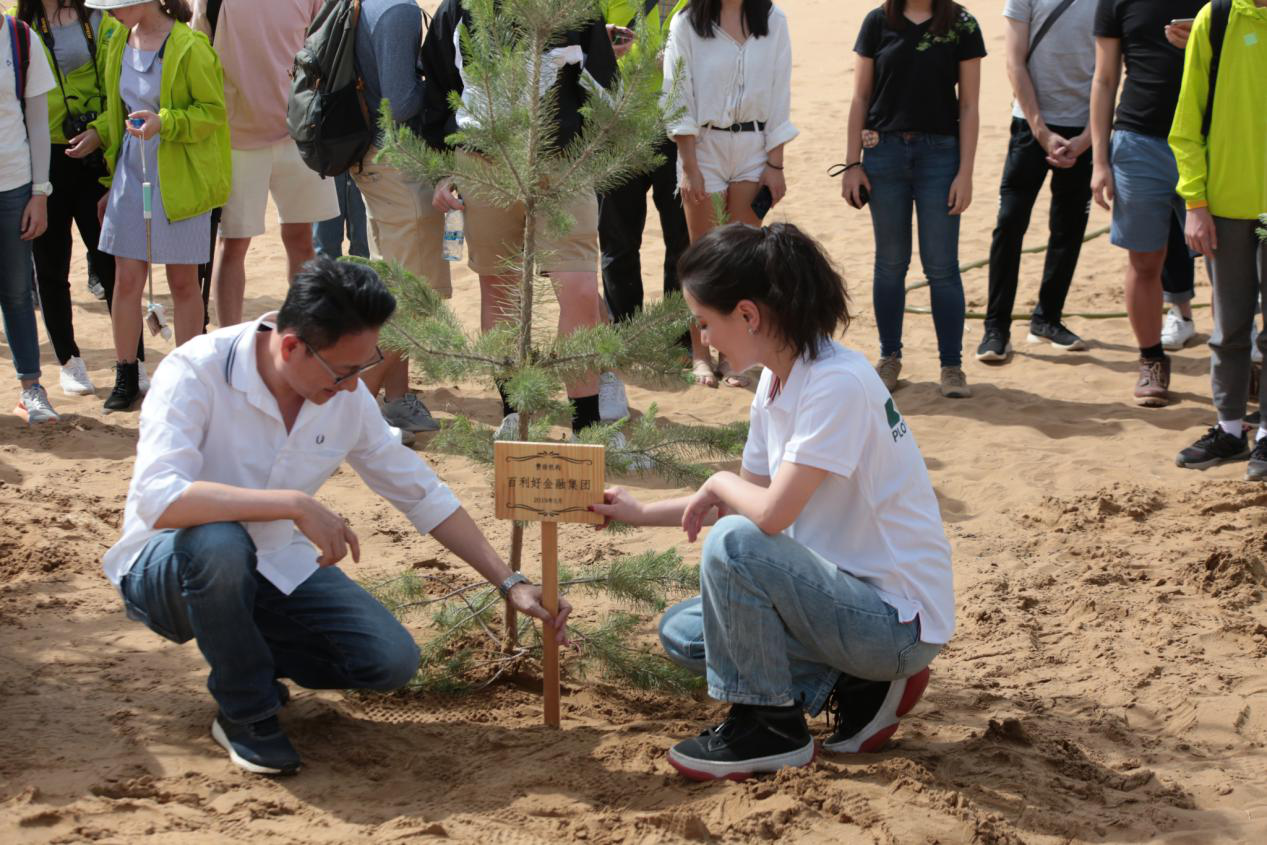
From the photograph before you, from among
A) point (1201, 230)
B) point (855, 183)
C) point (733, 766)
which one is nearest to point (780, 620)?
point (733, 766)

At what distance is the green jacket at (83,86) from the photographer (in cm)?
627

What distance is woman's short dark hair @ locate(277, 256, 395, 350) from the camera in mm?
3154

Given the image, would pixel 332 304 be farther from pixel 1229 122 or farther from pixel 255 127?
pixel 1229 122

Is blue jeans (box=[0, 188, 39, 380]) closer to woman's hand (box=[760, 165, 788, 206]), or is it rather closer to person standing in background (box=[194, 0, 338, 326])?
→ person standing in background (box=[194, 0, 338, 326])

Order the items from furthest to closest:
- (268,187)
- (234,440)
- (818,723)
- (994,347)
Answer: (994,347) → (268,187) → (818,723) → (234,440)

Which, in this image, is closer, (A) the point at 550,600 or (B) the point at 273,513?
(B) the point at 273,513

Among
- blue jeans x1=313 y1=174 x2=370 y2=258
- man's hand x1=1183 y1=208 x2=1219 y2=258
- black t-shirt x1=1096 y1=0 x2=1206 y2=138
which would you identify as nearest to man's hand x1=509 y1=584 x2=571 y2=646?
man's hand x1=1183 y1=208 x2=1219 y2=258

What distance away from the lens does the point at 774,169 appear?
255 inches

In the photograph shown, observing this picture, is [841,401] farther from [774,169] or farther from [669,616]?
[774,169]

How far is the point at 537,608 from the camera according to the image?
11.3 feet

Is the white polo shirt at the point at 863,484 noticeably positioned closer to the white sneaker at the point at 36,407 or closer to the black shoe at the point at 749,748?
the black shoe at the point at 749,748

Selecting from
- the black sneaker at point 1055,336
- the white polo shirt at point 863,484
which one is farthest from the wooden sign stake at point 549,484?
the black sneaker at point 1055,336

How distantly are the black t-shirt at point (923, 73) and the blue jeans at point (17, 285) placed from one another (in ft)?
12.6

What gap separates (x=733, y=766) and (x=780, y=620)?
36 cm
